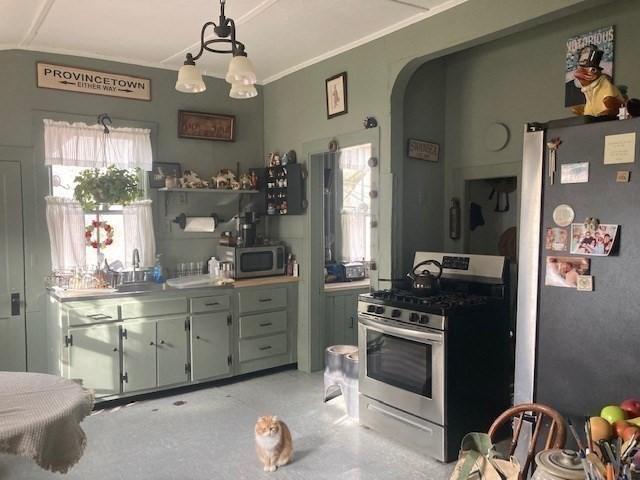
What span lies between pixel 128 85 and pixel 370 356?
300 cm

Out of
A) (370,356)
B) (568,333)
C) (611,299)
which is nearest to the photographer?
(611,299)

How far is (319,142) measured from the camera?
440 centimetres

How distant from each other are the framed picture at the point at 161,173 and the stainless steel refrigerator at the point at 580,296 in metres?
3.16

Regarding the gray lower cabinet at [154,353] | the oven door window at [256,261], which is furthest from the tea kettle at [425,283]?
the gray lower cabinet at [154,353]

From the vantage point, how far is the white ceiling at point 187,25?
3.19 meters

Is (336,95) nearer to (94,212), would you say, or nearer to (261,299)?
Result: (261,299)

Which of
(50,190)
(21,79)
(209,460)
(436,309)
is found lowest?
(209,460)

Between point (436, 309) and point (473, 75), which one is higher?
point (473, 75)

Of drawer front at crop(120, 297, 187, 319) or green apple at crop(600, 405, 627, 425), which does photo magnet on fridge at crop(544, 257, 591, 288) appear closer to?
green apple at crop(600, 405, 627, 425)

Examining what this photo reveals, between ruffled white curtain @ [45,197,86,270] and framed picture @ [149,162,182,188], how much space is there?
2.09 ft

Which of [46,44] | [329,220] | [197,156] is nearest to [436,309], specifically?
[329,220]

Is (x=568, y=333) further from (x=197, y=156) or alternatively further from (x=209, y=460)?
(x=197, y=156)

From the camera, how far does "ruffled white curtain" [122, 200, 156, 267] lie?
4395 mm

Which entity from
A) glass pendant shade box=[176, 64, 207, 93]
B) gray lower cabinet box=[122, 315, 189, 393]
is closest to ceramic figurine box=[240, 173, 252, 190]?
gray lower cabinet box=[122, 315, 189, 393]
